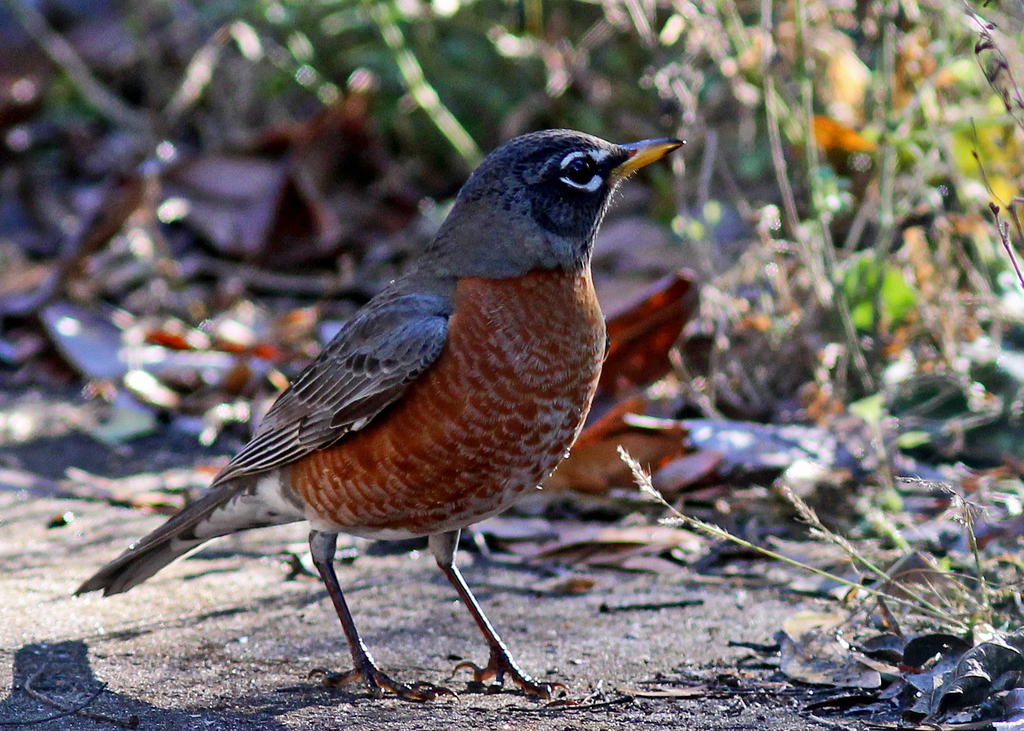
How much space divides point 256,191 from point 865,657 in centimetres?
562

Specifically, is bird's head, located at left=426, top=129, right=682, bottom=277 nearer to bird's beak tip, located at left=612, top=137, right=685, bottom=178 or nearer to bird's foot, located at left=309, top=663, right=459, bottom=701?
bird's beak tip, located at left=612, top=137, right=685, bottom=178

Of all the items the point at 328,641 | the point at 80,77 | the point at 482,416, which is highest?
the point at 80,77

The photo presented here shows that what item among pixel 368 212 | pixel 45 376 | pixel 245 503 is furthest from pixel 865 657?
pixel 368 212

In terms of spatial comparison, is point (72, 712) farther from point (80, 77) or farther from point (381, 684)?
point (80, 77)

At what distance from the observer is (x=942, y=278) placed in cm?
538

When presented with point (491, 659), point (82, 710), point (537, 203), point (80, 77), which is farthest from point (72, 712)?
point (80, 77)

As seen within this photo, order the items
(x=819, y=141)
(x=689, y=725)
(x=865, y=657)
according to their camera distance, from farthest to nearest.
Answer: (x=819, y=141) → (x=865, y=657) → (x=689, y=725)

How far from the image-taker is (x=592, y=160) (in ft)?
13.4

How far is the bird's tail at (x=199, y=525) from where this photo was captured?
4121 millimetres

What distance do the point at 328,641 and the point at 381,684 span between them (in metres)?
0.50

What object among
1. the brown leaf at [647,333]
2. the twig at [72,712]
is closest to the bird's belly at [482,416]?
the twig at [72,712]

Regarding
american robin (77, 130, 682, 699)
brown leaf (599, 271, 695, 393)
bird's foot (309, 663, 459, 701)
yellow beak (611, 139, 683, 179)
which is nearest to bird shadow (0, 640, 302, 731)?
bird's foot (309, 663, 459, 701)

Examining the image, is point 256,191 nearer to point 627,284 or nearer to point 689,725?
point 627,284

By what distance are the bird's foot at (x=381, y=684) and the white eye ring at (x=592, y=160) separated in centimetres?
164
